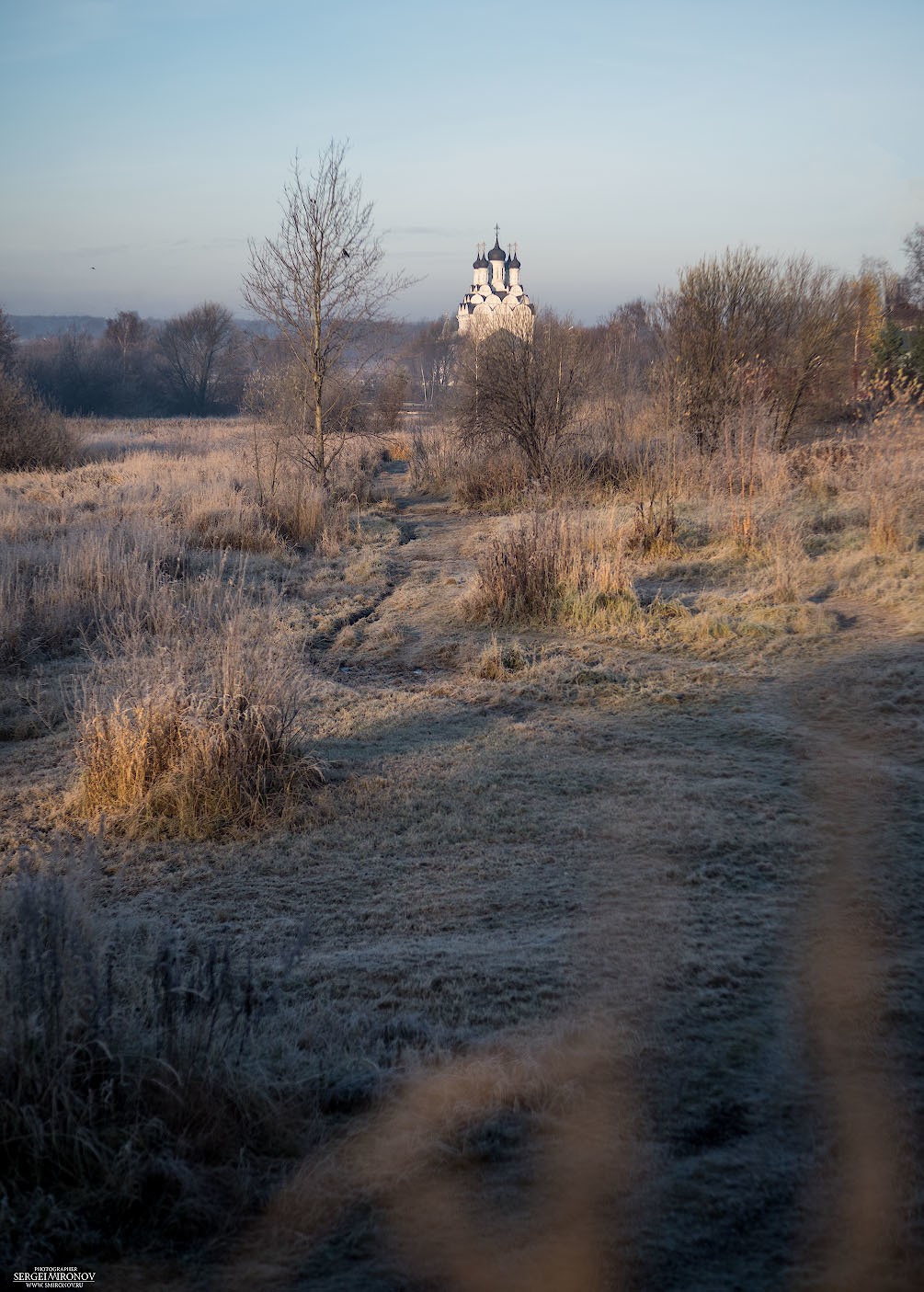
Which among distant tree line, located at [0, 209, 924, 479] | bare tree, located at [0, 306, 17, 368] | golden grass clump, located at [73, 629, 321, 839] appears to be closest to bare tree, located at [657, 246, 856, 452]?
distant tree line, located at [0, 209, 924, 479]

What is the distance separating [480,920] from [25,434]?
735 inches

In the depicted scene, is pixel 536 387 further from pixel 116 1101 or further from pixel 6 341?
pixel 6 341

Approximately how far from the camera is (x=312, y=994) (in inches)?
112

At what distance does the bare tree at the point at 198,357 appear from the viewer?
53.3 meters

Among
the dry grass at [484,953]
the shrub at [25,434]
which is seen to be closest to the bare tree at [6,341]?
the shrub at [25,434]

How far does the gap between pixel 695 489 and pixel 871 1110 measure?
12.2 m

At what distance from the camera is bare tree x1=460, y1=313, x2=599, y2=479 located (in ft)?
51.3

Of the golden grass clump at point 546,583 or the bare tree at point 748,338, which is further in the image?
the bare tree at point 748,338

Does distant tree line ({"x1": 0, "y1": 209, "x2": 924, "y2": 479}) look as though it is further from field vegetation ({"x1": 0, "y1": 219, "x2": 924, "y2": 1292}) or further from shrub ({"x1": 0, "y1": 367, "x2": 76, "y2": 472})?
field vegetation ({"x1": 0, "y1": 219, "x2": 924, "y2": 1292})

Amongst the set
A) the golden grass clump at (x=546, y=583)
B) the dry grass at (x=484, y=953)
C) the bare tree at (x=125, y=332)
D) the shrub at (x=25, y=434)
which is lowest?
the dry grass at (x=484, y=953)

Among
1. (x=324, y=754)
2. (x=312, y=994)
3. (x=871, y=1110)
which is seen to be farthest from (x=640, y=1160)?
(x=324, y=754)

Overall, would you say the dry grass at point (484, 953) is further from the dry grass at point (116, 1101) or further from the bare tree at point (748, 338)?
the bare tree at point (748, 338)

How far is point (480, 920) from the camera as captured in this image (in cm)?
336

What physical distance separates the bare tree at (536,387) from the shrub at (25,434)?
9.25 m
